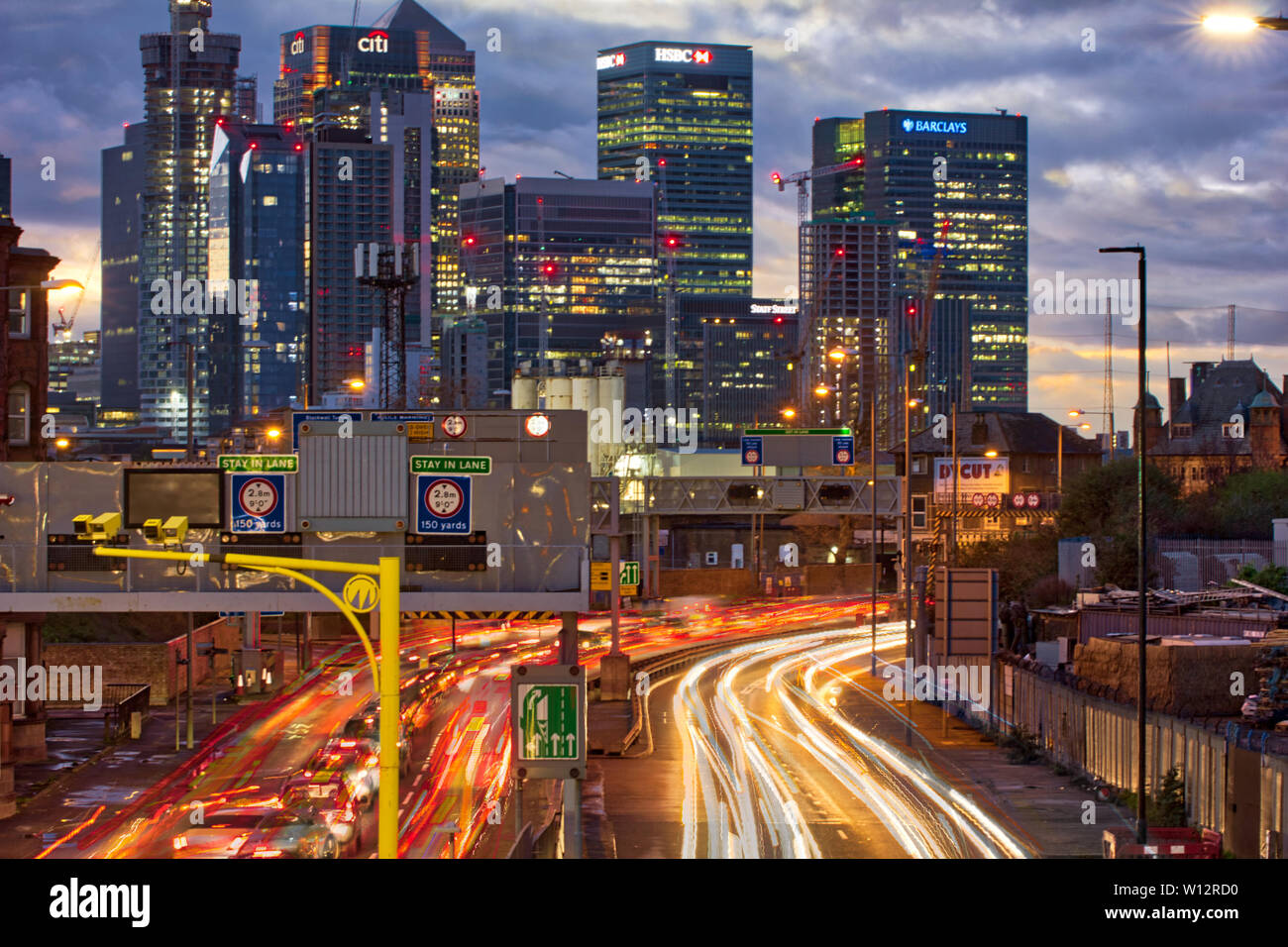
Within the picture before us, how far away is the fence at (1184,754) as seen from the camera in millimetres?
23609

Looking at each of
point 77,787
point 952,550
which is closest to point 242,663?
point 77,787

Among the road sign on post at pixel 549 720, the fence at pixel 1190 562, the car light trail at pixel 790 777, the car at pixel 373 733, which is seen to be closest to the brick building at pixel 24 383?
the car at pixel 373 733

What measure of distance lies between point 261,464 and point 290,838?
23.8ft

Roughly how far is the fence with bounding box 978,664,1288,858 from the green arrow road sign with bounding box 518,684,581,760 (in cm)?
1231

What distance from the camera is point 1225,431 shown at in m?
115

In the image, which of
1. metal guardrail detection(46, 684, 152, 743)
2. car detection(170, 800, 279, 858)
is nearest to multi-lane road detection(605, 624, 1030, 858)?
car detection(170, 800, 279, 858)

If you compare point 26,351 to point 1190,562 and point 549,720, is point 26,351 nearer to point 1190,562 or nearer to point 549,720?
→ point 549,720

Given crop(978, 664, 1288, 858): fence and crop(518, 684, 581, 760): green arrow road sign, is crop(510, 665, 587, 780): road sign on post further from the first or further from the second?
crop(978, 664, 1288, 858): fence

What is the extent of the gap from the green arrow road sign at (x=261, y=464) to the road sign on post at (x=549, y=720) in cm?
1253

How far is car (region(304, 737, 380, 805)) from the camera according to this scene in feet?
99.2

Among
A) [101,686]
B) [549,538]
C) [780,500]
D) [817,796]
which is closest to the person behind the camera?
[549,538]

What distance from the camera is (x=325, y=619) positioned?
70.1m
